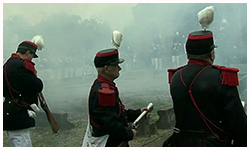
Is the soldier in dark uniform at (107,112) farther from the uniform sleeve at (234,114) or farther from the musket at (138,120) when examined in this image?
the uniform sleeve at (234,114)

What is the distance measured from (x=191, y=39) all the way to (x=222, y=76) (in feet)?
1.10

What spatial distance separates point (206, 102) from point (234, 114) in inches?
7.2

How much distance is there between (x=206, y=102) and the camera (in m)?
2.30

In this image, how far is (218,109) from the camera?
2291 millimetres

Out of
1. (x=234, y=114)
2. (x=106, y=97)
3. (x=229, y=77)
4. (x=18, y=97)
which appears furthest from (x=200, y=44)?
(x=18, y=97)

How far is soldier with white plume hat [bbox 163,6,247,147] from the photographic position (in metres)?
2.24

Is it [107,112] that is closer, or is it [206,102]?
[206,102]

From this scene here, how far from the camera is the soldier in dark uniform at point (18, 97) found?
130 inches

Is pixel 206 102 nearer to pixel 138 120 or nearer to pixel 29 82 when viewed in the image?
pixel 138 120

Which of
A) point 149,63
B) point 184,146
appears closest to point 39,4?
point 149,63

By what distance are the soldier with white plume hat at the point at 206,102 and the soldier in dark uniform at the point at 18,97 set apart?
1434 mm

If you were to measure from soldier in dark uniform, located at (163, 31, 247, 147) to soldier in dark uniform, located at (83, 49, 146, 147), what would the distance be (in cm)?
40

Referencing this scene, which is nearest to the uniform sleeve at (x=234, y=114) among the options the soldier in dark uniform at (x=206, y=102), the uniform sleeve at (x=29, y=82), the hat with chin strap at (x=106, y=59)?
the soldier in dark uniform at (x=206, y=102)

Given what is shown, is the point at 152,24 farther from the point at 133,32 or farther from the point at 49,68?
the point at 49,68
